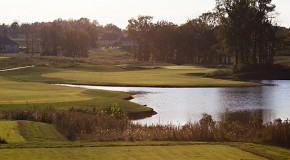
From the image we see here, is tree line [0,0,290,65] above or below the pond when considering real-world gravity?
above

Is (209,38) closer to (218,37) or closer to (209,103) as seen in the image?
(218,37)

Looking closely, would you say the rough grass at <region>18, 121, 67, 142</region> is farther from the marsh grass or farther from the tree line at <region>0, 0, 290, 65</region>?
the tree line at <region>0, 0, 290, 65</region>

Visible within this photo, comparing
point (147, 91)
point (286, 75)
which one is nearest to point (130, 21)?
point (286, 75)

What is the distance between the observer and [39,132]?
25812 millimetres

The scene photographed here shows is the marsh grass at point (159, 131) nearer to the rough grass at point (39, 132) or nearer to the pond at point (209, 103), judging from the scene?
the rough grass at point (39, 132)

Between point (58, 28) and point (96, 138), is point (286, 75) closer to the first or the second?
point (96, 138)

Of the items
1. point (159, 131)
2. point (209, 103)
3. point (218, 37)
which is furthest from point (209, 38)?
point (159, 131)

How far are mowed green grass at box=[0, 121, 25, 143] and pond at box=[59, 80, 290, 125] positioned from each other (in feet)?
38.4

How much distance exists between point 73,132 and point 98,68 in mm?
88296

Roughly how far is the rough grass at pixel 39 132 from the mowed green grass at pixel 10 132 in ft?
0.90

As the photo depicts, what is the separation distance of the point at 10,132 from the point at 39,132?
1.74m

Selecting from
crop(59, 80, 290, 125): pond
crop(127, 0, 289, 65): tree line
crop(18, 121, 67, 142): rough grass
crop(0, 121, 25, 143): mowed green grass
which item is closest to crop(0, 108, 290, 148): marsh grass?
crop(18, 121, 67, 142): rough grass

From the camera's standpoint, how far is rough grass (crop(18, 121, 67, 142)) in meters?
23.8

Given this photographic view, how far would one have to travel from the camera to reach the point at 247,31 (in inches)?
4154
